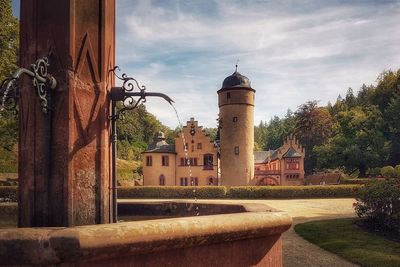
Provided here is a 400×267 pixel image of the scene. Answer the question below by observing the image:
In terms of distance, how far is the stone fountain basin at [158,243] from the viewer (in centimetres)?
254

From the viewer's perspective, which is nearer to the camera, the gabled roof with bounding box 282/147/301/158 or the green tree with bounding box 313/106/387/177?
the green tree with bounding box 313/106/387/177

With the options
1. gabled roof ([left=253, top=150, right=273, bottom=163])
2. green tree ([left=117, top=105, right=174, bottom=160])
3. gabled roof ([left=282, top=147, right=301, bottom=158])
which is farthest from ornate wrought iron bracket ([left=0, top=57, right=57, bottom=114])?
green tree ([left=117, top=105, right=174, bottom=160])

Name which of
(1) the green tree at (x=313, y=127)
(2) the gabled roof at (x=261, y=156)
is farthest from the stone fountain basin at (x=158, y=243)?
(1) the green tree at (x=313, y=127)

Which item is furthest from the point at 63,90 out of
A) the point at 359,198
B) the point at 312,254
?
the point at 359,198

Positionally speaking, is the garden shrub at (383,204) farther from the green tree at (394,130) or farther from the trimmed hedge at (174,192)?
the green tree at (394,130)

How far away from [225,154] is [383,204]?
3209cm

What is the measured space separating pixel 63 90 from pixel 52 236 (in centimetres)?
189

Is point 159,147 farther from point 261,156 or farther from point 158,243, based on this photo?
point 158,243

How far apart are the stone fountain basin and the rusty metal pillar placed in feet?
4.15

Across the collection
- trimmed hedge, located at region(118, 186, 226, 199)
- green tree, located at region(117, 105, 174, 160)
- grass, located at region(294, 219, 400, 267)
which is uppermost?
green tree, located at region(117, 105, 174, 160)

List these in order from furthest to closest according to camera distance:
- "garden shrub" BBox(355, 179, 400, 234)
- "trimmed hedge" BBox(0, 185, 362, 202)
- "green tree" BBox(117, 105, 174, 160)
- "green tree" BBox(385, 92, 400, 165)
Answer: "green tree" BBox(117, 105, 174, 160)
"green tree" BBox(385, 92, 400, 165)
"trimmed hedge" BBox(0, 185, 362, 202)
"garden shrub" BBox(355, 179, 400, 234)

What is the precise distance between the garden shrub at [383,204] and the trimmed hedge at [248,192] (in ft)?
62.8

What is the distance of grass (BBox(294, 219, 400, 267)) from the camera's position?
9367 mm

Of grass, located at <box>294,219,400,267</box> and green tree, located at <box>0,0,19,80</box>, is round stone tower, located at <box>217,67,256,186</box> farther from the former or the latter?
grass, located at <box>294,219,400,267</box>
